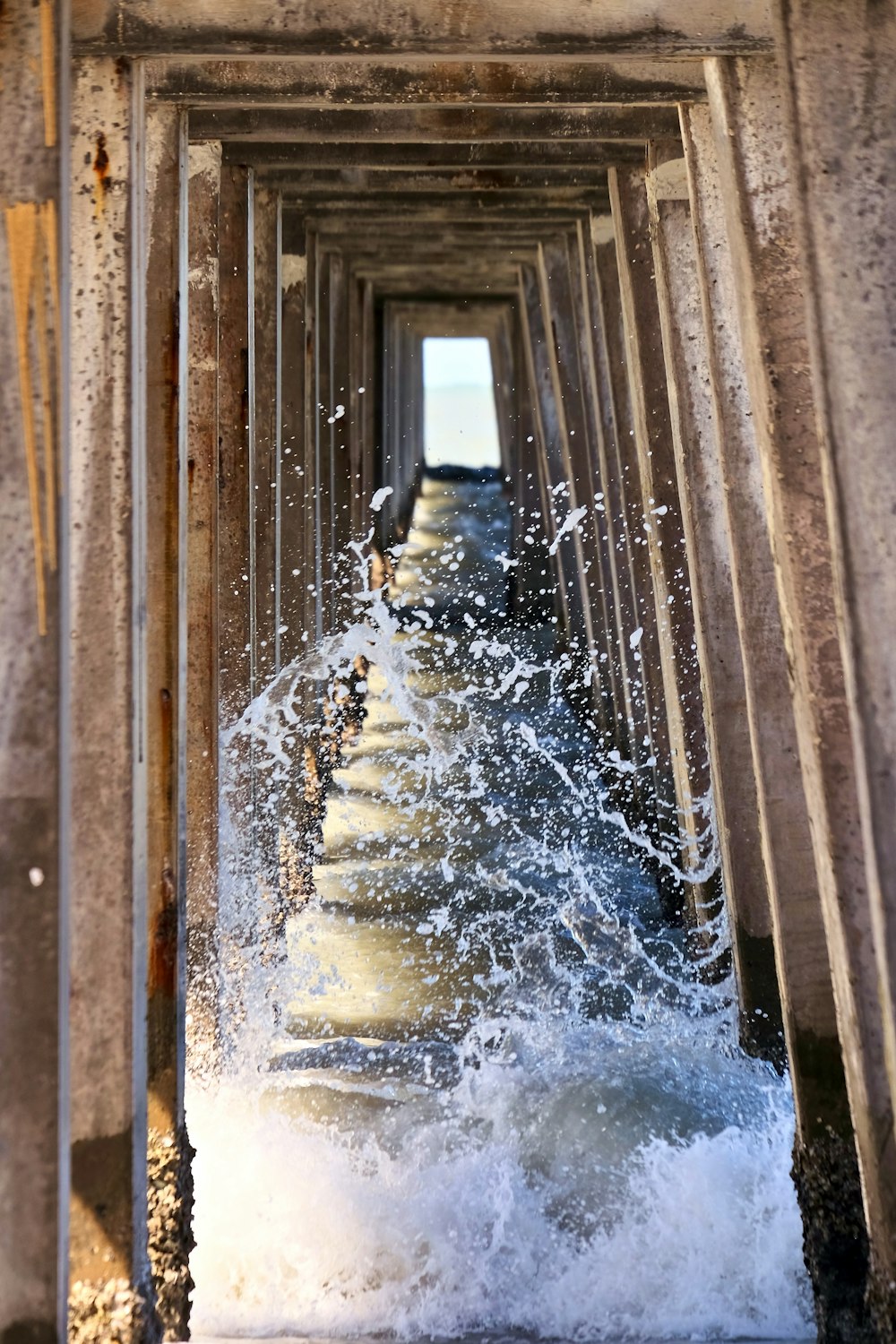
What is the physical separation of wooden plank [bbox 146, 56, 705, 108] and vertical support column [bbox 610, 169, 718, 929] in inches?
53.7

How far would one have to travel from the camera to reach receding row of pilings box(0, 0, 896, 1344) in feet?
7.03

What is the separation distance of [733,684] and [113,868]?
2411mm

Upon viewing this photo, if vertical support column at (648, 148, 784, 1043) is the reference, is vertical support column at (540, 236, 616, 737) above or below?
above

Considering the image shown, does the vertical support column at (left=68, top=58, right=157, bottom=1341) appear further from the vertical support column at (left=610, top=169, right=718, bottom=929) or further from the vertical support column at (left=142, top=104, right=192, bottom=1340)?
the vertical support column at (left=610, top=169, right=718, bottom=929)

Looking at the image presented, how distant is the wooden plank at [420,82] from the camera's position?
3719mm

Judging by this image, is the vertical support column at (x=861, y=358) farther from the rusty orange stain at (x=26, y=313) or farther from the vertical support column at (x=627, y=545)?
the vertical support column at (x=627, y=545)

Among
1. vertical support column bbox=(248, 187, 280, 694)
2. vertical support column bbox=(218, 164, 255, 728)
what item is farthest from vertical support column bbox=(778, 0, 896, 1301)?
vertical support column bbox=(248, 187, 280, 694)

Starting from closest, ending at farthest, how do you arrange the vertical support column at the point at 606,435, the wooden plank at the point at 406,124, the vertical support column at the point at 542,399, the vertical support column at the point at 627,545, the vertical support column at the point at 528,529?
1. the wooden plank at the point at 406,124
2. the vertical support column at the point at 627,545
3. the vertical support column at the point at 606,435
4. the vertical support column at the point at 542,399
5. the vertical support column at the point at 528,529

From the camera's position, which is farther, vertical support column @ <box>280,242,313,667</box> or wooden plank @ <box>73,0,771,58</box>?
vertical support column @ <box>280,242,313,667</box>

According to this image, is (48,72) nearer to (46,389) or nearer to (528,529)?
(46,389)

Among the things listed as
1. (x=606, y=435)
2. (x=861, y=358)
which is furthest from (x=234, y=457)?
(x=861, y=358)

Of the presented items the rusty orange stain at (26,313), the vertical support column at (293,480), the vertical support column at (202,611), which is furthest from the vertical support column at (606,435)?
the rusty orange stain at (26,313)

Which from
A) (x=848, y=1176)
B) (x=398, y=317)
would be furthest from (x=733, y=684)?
(x=398, y=317)

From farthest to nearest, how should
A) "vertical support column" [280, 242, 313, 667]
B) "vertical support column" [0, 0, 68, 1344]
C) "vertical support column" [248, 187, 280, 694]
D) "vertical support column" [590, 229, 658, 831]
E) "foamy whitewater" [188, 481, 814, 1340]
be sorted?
"vertical support column" [280, 242, 313, 667]
"vertical support column" [590, 229, 658, 831]
"vertical support column" [248, 187, 280, 694]
"foamy whitewater" [188, 481, 814, 1340]
"vertical support column" [0, 0, 68, 1344]
